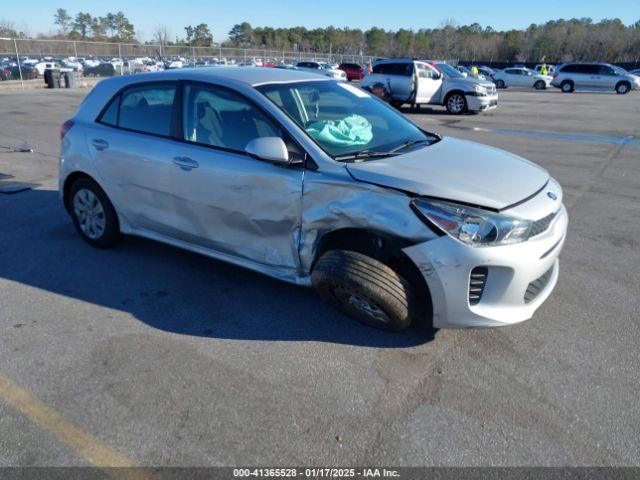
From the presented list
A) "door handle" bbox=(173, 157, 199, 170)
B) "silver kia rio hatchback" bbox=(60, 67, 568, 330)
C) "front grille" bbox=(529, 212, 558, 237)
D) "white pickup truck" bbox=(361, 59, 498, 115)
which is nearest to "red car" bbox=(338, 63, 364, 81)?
"white pickup truck" bbox=(361, 59, 498, 115)

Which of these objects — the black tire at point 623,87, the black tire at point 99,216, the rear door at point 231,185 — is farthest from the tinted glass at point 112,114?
the black tire at point 623,87

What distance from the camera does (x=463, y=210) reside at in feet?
9.30

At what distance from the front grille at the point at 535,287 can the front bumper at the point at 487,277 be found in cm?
1

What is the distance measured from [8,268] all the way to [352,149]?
11.0 feet

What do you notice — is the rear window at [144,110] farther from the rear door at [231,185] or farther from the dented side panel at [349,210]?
the dented side panel at [349,210]

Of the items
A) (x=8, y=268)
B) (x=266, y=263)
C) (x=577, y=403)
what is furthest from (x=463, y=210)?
(x=8, y=268)

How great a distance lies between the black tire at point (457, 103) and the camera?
17.5 m

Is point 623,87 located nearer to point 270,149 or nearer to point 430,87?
point 430,87

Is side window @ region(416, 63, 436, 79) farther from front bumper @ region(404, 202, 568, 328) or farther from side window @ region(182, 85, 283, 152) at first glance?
front bumper @ region(404, 202, 568, 328)

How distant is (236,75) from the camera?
3.88m

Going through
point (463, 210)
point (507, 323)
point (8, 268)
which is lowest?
point (8, 268)

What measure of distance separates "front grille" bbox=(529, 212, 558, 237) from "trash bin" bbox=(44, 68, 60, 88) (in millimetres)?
29111

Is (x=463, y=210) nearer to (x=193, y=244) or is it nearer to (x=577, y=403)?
(x=577, y=403)

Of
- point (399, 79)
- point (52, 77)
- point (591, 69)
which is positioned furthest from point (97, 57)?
point (591, 69)
